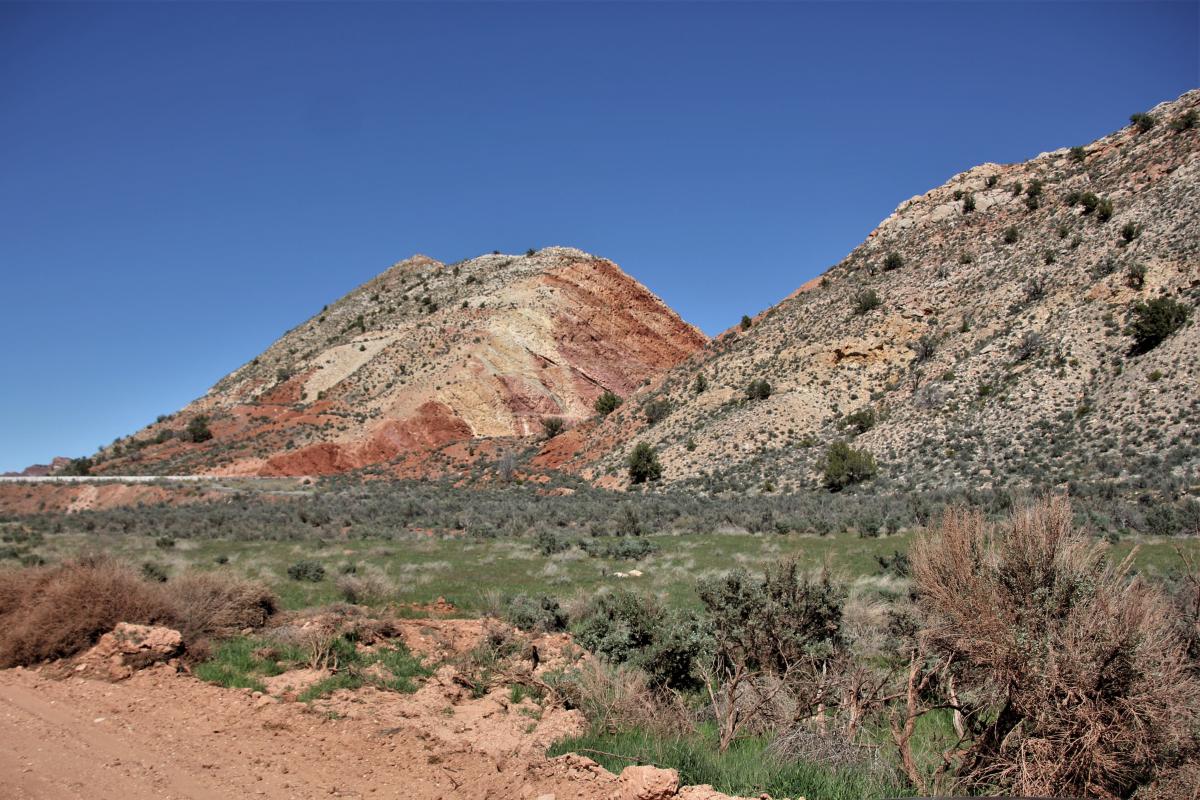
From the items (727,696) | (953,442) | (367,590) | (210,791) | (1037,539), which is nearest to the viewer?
(1037,539)

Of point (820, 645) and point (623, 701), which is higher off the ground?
point (820, 645)

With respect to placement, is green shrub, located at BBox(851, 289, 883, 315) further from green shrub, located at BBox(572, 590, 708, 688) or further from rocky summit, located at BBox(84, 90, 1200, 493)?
green shrub, located at BBox(572, 590, 708, 688)

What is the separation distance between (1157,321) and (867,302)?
1753 cm

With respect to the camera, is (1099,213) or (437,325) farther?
(437,325)

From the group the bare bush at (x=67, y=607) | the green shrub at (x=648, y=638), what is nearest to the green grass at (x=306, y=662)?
the bare bush at (x=67, y=607)

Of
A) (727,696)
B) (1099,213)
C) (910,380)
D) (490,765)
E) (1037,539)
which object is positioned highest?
(1099,213)

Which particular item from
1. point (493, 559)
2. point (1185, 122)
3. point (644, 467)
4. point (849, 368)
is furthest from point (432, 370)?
point (1185, 122)

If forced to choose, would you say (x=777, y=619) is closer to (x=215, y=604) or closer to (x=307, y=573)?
(x=215, y=604)

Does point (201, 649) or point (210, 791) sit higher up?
point (201, 649)

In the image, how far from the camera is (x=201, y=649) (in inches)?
361

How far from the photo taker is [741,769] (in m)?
5.27

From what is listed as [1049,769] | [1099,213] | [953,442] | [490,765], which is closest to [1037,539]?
[1049,769]

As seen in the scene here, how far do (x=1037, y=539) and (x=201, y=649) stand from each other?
32.1 feet

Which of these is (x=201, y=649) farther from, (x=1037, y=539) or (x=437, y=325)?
(x=437, y=325)
